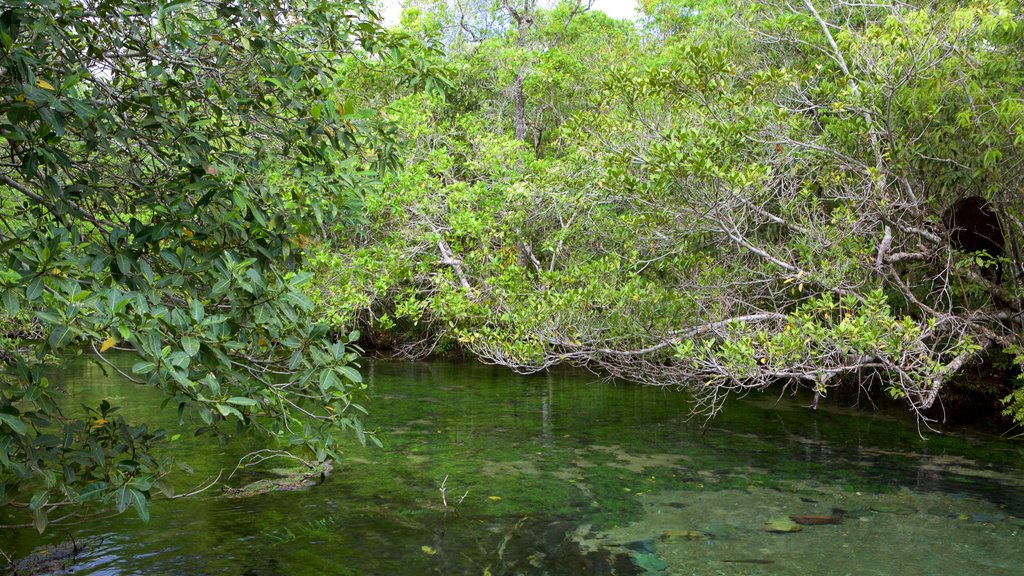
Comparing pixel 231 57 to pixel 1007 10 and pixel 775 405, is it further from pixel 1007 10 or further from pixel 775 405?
pixel 775 405

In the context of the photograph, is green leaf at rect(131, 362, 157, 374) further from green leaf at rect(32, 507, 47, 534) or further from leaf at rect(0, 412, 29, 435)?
green leaf at rect(32, 507, 47, 534)

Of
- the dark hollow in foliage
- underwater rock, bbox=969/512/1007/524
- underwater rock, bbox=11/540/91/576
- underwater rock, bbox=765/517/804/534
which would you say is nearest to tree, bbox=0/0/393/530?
underwater rock, bbox=11/540/91/576

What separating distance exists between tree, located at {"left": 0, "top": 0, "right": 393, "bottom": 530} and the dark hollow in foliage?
7072mm

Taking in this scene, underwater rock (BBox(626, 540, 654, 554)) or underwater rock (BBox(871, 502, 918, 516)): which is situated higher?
underwater rock (BBox(871, 502, 918, 516))

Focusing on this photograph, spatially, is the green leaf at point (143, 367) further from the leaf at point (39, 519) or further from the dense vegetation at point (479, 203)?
the leaf at point (39, 519)

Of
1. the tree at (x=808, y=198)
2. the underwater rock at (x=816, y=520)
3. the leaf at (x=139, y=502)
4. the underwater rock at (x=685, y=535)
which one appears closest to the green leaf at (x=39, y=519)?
the leaf at (x=139, y=502)

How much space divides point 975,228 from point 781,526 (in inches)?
183

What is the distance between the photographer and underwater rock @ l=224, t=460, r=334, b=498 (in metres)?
7.34

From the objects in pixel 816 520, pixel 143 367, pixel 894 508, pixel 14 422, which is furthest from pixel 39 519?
pixel 894 508

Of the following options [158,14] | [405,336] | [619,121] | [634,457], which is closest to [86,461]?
[158,14]

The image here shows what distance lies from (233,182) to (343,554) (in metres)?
3.23

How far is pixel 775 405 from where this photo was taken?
12523 millimetres

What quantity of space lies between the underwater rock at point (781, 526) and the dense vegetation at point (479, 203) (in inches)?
83.7

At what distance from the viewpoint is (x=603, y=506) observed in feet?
23.5
